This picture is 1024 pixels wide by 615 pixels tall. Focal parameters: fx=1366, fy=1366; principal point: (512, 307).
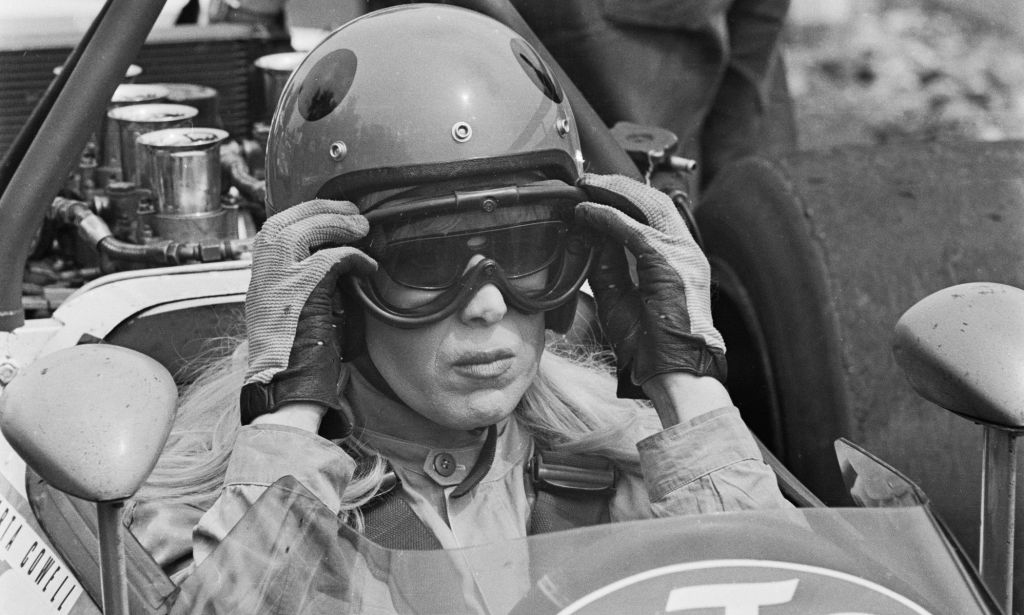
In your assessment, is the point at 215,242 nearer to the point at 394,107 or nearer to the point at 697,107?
the point at 394,107

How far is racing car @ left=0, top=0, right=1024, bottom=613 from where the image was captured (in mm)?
1312

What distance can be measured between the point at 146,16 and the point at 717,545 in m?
1.34

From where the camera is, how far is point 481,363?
1792 mm

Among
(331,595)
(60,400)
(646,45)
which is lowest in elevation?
(646,45)

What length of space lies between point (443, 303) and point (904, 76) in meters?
6.98

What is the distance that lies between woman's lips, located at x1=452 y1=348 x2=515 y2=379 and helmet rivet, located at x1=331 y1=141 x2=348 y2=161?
30 centimetres

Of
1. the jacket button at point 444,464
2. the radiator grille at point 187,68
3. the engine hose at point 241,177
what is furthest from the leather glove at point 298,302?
the radiator grille at point 187,68

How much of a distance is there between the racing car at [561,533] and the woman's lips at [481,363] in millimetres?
432

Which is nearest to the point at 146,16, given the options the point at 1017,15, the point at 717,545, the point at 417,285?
the point at 417,285

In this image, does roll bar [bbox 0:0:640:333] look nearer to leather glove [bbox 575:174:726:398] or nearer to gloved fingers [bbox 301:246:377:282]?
gloved fingers [bbox 301:246:377:282]

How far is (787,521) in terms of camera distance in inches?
55.0

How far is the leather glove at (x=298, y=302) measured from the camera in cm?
171

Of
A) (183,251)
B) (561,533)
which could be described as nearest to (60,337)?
(183,251)

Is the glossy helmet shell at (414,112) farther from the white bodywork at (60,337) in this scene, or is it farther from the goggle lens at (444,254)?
the white bodywork at (60,337)
